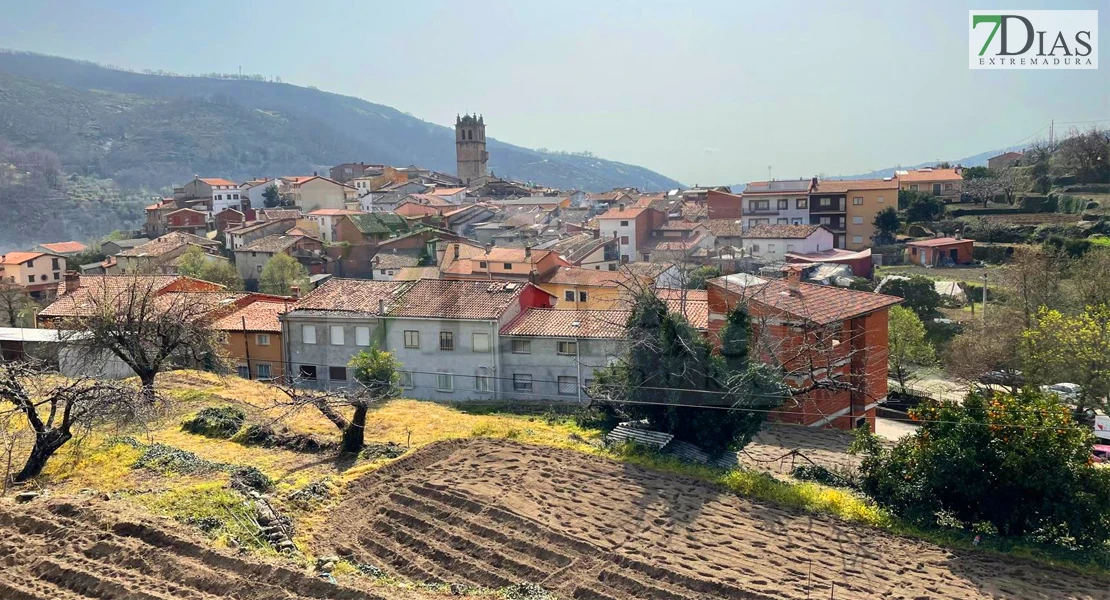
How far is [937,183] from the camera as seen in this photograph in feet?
200

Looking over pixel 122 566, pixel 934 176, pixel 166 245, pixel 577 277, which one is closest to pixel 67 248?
pixel 166 245

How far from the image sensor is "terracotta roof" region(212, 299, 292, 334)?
29.3 m

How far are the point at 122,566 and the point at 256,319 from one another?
64.9 feet

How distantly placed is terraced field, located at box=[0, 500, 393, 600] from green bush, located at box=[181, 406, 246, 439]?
604 cm

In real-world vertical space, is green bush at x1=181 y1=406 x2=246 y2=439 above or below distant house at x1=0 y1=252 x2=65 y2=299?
below

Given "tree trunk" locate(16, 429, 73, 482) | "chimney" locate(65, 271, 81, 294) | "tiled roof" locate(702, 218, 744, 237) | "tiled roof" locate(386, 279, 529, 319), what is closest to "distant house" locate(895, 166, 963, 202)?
"tiled roof" locate(702, 218, 744, 237)

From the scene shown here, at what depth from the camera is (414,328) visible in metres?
27.4

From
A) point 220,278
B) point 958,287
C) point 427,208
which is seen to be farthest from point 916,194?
point 220,278

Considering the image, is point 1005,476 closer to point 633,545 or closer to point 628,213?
point 633,545

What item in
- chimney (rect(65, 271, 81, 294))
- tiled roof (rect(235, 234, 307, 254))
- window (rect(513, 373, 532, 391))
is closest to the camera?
window (rect(513, 373, 532, 391))

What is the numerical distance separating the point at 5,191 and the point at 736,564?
143 meters

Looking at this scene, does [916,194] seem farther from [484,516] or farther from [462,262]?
[484,516]

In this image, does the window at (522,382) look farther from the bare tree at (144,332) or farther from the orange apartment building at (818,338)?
the bare tree at (144,332)

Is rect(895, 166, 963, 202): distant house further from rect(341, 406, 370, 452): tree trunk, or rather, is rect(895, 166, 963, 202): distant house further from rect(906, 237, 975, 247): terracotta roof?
rect(341, 406, 370, 452): tree trunk
